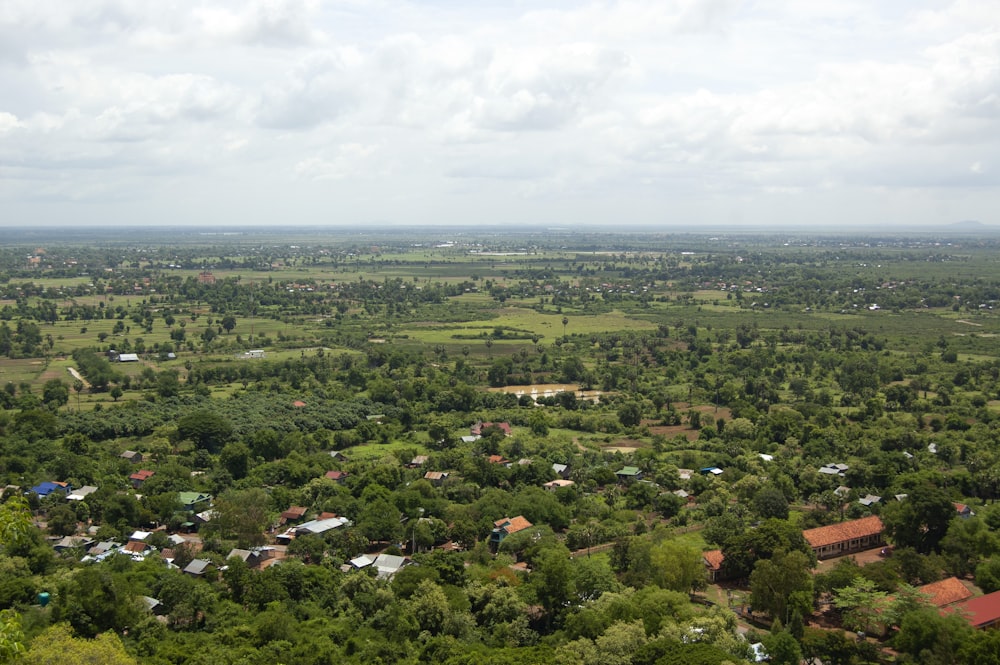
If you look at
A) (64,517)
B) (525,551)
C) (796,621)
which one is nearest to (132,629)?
(64,517)

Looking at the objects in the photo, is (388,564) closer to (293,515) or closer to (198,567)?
(198,567)

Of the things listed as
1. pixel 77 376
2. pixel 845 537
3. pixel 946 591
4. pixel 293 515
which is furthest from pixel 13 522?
pixel 77 376

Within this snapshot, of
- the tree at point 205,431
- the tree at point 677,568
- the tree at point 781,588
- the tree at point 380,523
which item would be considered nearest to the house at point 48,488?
the tree at point 205,431

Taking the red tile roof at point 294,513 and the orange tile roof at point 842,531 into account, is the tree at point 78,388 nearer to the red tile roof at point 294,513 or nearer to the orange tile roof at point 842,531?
the red tile roof at point 294,513

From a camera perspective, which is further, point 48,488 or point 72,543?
point 48,488

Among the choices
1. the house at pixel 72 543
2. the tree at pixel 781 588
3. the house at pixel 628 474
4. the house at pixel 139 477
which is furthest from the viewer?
the house at pixel 628 474

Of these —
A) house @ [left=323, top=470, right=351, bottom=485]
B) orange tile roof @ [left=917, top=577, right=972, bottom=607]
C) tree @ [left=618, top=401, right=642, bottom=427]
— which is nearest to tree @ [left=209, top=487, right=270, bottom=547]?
house @ [left=323, top=470, right=351, bottom=485]
